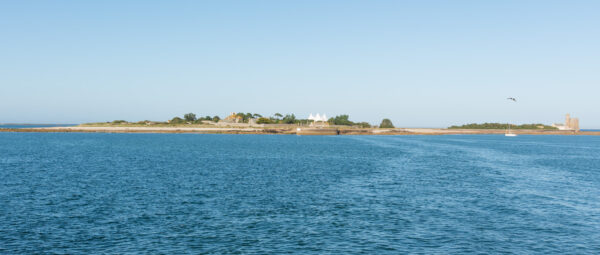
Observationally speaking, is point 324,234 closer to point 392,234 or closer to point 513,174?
point 392,234

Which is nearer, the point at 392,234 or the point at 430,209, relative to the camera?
the point at 392,234

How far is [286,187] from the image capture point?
43469 millimetres

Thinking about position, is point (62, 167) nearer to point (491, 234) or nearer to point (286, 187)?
point (286, 187)

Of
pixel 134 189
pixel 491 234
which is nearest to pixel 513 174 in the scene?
pixel 491 234

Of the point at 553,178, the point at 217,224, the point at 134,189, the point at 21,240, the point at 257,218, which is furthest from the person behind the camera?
the point at 553,178

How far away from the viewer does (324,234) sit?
A: 996 inches

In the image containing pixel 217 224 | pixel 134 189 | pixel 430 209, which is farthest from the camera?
pixel 134 189

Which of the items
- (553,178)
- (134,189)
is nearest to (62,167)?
(134,189)

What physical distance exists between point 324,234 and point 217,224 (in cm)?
699

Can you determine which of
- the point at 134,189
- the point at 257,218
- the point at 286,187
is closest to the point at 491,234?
the point at 257,218

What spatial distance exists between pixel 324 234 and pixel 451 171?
40.4 m

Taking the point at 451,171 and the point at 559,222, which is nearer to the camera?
the point at 559,222

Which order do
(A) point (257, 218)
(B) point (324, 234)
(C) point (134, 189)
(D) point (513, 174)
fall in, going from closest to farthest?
(B) point (324, 234) → (A) point (257, 218) → (C) point (134, 189) → (D) point (513, 174)

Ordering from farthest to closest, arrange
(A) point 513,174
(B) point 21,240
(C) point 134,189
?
(A) point 513,174
(C) point 134,189
(B) point 21,240
